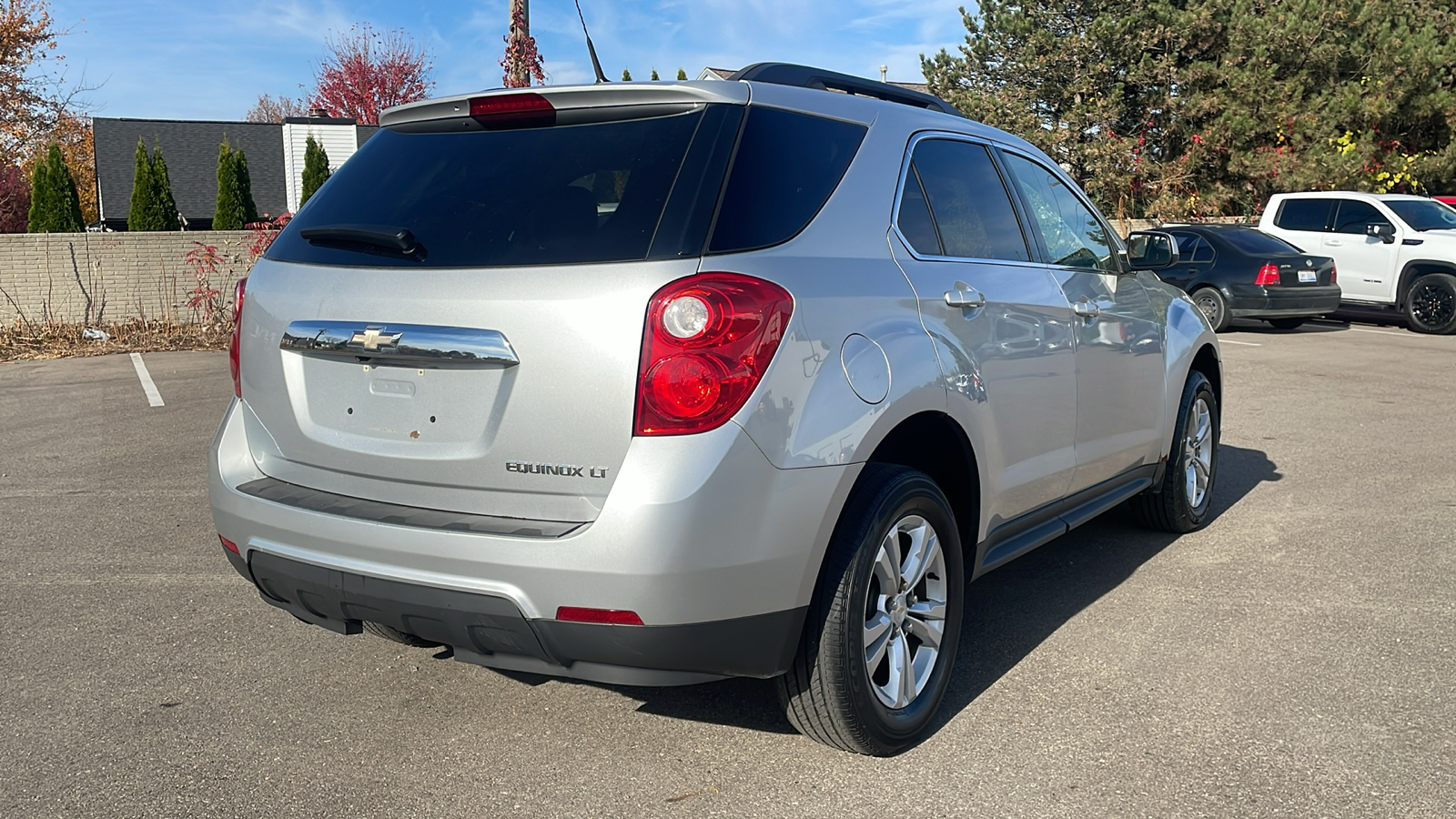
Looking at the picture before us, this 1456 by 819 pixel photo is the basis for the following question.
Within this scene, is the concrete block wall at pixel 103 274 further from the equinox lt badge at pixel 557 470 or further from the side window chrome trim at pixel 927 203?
the equinox lt badge at pixel 557 470

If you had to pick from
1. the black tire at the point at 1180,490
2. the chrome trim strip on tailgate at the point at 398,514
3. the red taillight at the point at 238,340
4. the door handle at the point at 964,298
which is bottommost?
the black tire at the point at 1180,490

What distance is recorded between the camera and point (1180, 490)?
5.58 m

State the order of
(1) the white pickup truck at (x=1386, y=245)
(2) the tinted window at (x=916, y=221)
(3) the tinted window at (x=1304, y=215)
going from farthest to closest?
(3) the tinted window at (x=1304, y=215), (1) the white pickup truck at (x=1386, y=245), (2) the tinted window at (x=916, y=221)

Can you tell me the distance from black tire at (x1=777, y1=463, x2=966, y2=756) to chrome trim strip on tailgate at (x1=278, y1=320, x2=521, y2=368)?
0.98 meters

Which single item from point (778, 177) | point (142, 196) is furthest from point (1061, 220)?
point (142, 196)

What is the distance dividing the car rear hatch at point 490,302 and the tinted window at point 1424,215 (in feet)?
55.5

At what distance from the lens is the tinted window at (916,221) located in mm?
3607

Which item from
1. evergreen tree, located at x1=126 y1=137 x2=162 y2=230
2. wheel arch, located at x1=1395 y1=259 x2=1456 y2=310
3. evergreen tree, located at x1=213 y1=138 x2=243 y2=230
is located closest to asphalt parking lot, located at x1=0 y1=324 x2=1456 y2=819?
wheel arch, located at x1=1395 y1=259 x2=1456 y2=310

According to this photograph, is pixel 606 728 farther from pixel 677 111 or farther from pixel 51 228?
pixel 51 228

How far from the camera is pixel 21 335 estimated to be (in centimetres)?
1524

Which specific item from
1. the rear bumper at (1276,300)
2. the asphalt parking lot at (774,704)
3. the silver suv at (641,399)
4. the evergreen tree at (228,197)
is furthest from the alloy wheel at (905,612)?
the evergreen tree at (228,197)

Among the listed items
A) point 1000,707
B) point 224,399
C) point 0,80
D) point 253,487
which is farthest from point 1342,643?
point 0,80

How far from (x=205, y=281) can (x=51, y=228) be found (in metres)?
3.94

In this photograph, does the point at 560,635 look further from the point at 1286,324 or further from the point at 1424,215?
the point at 1424,215
